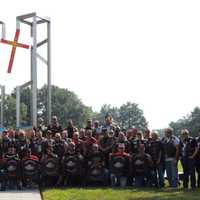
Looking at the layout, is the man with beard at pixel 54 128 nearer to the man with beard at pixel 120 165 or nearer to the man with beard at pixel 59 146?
the man with beard at pixel 59 146

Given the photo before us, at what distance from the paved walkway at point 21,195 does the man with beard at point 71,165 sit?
51.0 inches

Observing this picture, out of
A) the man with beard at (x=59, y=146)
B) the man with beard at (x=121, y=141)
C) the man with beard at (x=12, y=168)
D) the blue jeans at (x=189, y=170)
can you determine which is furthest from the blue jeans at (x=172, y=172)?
the man with beard at (x=12, y=168)

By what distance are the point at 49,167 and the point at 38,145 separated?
0.85 m

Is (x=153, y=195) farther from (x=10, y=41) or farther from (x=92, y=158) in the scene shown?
(x=10, y=41)

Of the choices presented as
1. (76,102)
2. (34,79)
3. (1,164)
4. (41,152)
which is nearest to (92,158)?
(41,152)

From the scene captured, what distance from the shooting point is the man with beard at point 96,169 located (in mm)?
16938

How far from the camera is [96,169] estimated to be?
17.0 m

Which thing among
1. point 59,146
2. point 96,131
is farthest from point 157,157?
point 59,146

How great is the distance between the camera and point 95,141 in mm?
17250

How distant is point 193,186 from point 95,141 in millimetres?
3248

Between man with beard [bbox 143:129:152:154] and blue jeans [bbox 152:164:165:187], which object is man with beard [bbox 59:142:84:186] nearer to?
man with beard [bbox 143:129:152:154]

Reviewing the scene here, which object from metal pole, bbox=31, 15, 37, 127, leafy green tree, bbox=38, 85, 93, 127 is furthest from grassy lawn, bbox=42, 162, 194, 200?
leafy green tree, bbox=38, 85, 93, 127

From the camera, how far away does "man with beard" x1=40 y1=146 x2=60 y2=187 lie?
16.8 m

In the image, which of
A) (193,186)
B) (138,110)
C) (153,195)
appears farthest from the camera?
(138,110)
